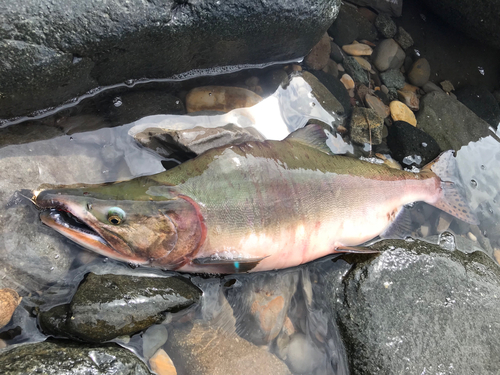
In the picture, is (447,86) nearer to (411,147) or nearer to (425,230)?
(411,147)

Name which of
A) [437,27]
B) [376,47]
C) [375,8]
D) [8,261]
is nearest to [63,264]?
[8,261]

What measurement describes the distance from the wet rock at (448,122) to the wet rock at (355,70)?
34.8 inches

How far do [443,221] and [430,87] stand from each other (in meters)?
2.24

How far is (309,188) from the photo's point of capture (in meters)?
3.56

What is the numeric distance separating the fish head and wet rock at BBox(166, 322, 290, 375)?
659mm

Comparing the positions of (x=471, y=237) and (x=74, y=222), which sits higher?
(x=471, y=237)

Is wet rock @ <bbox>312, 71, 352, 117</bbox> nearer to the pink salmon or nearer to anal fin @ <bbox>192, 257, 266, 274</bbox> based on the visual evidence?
the pink salmon

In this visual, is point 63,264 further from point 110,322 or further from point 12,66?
point 12,66

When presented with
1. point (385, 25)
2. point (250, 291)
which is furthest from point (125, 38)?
point (385, 25)

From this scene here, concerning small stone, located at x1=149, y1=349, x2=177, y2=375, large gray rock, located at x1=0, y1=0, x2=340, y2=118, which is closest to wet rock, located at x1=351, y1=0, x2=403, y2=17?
large gray rock, located at x1=0, y1=0, x2=340, y2=118

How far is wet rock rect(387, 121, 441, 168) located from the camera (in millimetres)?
4766

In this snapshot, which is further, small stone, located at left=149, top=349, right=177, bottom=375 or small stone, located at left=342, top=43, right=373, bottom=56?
small stone, located at left=342, top=43, right=373, bottom=56

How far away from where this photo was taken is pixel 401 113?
5109mm

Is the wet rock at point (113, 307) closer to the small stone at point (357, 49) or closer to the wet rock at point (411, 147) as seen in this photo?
the wet rock at point (411, 147)
